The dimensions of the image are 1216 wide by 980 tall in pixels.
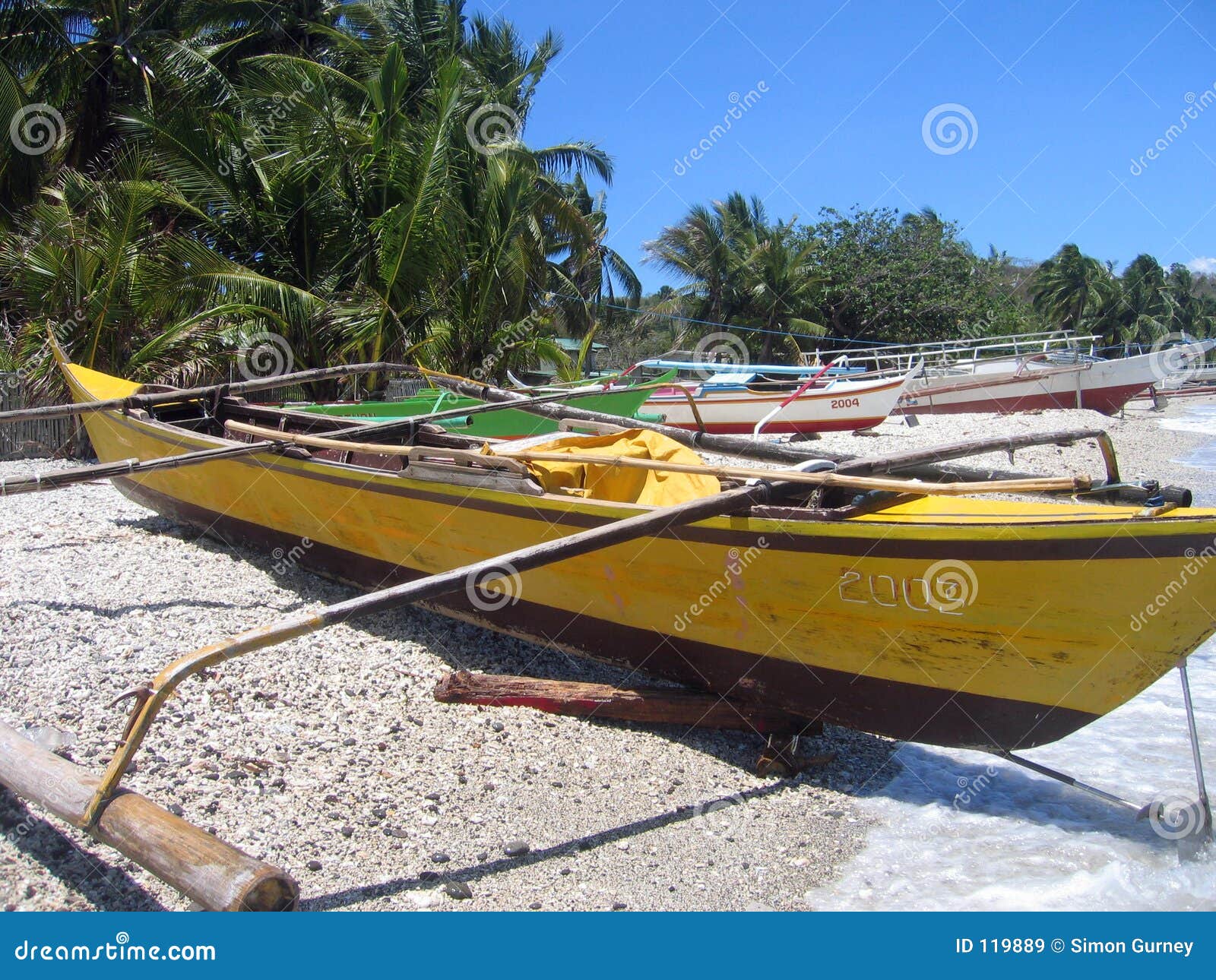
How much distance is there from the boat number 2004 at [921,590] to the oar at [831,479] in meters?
0.38

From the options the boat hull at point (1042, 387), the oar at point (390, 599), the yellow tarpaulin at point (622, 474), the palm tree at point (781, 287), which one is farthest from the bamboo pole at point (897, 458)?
the palm tree at point (781, 287)

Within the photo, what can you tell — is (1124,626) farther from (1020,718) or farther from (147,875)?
(147,875)

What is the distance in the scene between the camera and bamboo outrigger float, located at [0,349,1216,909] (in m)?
3.40

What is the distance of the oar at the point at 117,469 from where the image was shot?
5.93 meters

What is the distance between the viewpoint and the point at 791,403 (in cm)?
1777

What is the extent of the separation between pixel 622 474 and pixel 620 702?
124 cm

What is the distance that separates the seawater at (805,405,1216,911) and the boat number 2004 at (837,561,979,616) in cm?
108

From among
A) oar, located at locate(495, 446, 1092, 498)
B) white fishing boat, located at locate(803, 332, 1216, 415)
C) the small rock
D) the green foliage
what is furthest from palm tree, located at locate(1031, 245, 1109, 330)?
the small rock

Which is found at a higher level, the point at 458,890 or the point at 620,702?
the point at 620,702

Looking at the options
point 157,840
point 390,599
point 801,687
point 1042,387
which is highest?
point 1042,387

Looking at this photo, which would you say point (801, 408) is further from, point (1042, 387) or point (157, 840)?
point (157, 840)

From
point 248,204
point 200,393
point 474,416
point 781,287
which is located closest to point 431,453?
point 200,393

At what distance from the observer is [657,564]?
4508 mm

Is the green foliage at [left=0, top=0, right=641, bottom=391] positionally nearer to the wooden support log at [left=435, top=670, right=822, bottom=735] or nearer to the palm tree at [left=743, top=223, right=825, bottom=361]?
the wooden support log at [left=435, top=670, right=822, bottom=735]
